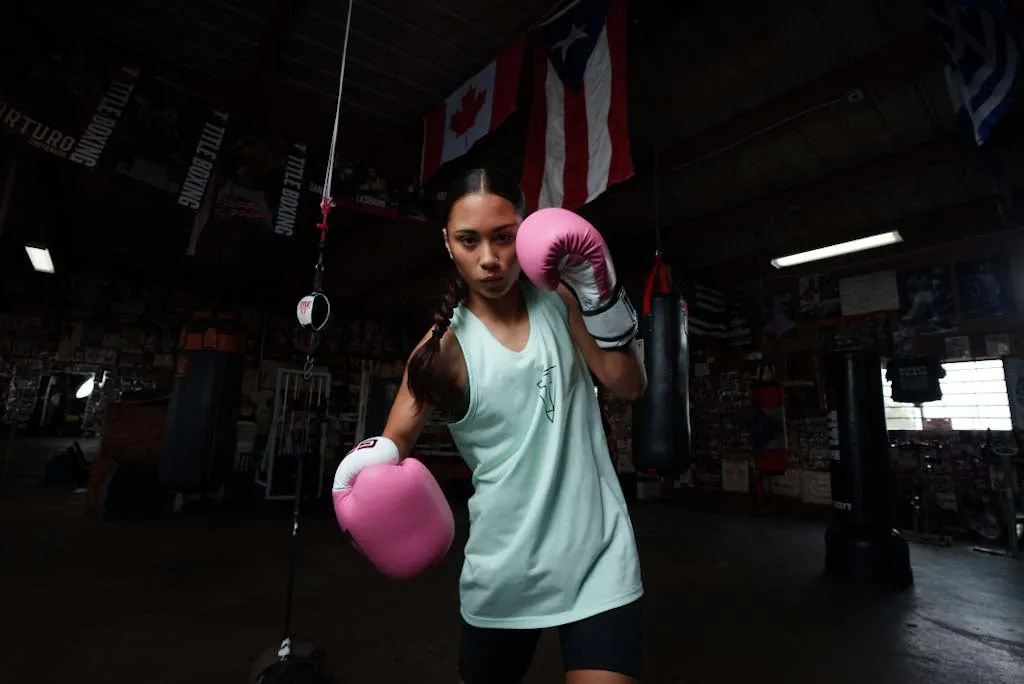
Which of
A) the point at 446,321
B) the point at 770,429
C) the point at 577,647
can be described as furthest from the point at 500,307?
the point at 770,429

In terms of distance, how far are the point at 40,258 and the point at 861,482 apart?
9.48m

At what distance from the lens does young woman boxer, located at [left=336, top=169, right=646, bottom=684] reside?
92 centimetres

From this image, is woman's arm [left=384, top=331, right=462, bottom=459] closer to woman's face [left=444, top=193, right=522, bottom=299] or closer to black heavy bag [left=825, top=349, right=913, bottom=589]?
woman's face [left=444, top=193, right=522, bottom=299]

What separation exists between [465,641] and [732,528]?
6.03 metres

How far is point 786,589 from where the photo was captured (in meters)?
3.57

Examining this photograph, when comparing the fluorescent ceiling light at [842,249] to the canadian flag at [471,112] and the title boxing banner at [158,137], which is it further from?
the title boxing banner at [158,137]

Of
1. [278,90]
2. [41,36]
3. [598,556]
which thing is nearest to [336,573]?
[598,556]

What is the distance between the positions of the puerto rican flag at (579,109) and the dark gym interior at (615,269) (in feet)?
0.09

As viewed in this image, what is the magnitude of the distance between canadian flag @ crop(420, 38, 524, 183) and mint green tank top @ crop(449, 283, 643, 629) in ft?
9.82

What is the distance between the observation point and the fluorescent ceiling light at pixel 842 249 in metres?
5.76

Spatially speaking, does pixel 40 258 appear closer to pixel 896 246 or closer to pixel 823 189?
Answer: pixel 823 189

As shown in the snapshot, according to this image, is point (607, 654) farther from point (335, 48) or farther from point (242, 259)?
point (242, 259)

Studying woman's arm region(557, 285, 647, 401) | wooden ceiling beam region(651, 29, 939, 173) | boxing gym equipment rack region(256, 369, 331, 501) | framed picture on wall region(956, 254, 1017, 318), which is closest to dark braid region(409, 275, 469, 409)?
woman's arm region(557, 285, 647, 401)

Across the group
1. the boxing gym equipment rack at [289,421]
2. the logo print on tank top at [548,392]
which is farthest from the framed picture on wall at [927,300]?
the boxing gym equipment rack at [289,421]
